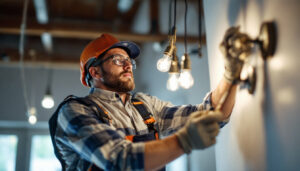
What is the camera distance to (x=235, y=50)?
1.20 m

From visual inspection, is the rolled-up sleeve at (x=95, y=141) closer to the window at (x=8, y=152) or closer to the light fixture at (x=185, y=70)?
the light fixture at (x=185, y=70)

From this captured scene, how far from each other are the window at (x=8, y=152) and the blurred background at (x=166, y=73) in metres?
0.02

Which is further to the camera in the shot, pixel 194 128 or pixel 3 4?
pixel 3 4

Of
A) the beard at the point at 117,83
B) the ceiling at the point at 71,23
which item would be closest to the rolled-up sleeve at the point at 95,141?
the beard at the point at 117,83

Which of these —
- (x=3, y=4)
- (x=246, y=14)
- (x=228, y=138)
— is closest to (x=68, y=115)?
(x=228, y=138)

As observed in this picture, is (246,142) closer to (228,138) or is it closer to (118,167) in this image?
(228,138)

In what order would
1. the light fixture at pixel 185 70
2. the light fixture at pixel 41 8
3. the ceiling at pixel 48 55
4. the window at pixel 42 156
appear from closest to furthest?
the light fixture at pixel 185 70, the light fixture at pixel 41 8, the ceiling at pixel 48 55, the window at pixel 42 156

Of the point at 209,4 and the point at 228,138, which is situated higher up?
the point at 209,4

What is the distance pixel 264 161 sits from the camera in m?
1.24

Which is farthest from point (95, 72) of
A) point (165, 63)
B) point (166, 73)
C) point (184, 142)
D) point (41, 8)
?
point (41, 8)

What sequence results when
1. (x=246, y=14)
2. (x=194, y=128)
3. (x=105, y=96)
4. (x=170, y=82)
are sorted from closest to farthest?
(x=194, y=128), (x=246, y=14), (x=105, y=96), (x=170, y=82)

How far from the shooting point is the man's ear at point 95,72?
77.0 inches

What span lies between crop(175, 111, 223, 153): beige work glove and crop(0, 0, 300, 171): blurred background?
23 cm

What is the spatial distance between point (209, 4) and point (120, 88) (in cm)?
74
